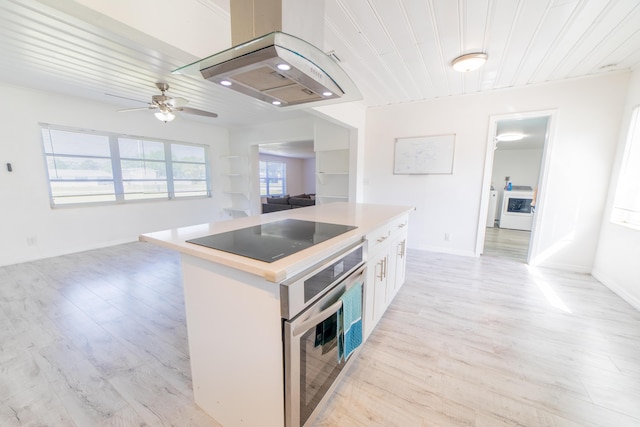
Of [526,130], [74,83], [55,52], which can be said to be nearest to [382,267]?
[55,52]

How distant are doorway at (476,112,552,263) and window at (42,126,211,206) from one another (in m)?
5.92

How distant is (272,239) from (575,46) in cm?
335

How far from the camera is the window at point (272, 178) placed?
10188 millimetres

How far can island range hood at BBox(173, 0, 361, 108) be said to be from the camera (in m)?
0.97

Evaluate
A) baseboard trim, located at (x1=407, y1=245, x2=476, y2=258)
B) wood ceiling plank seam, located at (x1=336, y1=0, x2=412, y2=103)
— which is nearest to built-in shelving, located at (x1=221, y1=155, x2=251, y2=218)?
wood ceiling plank seam, located at (x1=336, y1=0, x2=412, y2=103)

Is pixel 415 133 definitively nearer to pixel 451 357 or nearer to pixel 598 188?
pixel 598 188

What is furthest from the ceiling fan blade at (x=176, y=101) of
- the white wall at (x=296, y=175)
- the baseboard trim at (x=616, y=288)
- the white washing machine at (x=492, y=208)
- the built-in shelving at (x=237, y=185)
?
the white wall at (x=296, y=175)

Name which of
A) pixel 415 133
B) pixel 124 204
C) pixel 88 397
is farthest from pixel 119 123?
pixel 415 133

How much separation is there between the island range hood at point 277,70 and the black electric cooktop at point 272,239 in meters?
0.81

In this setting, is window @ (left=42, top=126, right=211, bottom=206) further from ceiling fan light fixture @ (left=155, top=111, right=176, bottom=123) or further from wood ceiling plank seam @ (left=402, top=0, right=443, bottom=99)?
wood ceiling plank seam @ (left=402, top=0, right=443, bottom=99)

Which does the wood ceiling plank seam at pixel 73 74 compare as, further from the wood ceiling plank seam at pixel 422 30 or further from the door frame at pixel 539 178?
the door frame at pixel 539 178

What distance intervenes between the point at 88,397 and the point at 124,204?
13.4 ft

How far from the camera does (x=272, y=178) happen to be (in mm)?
10469

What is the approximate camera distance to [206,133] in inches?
223
